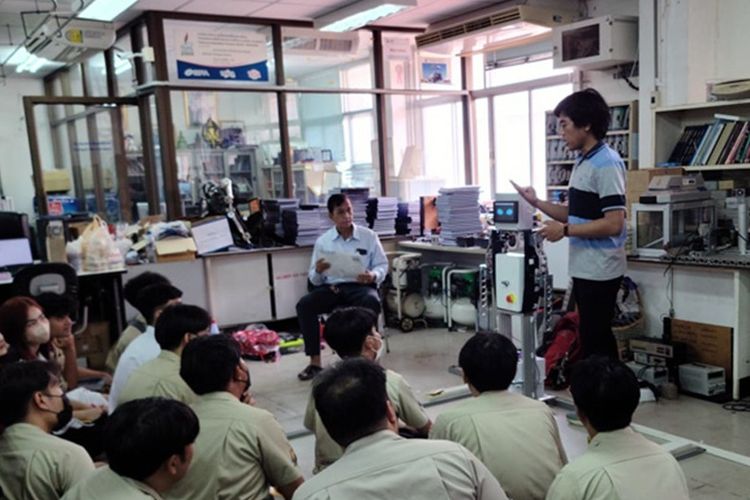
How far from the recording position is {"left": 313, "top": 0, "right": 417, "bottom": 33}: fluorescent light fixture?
18.4ft

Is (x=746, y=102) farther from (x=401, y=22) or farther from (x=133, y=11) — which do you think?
(x=133, y=11)

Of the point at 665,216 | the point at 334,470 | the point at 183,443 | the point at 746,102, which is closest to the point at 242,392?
the point at 183,443

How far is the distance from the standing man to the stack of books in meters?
1.53

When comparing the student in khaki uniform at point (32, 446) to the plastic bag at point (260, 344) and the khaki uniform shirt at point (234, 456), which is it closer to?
the khaki uniform shirt at point (234, 456)

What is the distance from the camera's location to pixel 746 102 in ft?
13.3

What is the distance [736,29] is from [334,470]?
4.59m

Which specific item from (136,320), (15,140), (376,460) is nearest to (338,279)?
(136,320)

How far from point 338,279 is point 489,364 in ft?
10.0

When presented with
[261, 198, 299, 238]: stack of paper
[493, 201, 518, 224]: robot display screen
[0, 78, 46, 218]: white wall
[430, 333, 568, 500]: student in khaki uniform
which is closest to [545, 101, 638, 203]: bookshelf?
[493, 201, 518, 224]: robot display screen

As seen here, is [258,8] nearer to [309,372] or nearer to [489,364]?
[309,372]

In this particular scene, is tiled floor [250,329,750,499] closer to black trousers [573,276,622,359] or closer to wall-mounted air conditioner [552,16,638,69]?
black trousers [573,276,622,359]

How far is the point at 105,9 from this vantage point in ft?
17.7

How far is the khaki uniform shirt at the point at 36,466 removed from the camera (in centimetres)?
177

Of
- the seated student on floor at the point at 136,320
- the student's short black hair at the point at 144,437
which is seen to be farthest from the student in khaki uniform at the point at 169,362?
the student's short black hair at the point at 144,437
